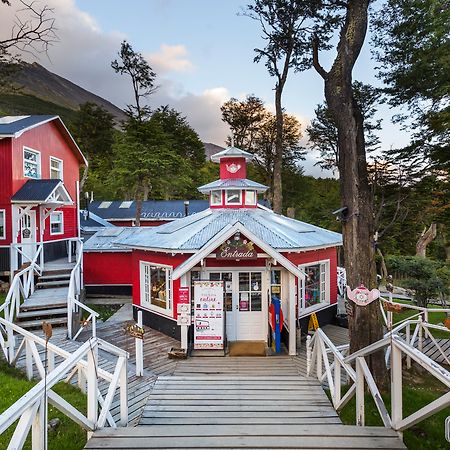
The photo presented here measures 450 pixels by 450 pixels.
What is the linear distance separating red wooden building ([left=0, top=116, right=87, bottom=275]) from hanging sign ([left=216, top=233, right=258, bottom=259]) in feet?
24.7

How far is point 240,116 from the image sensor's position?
→ 96.3 feet

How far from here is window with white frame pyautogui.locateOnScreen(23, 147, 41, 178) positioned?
13938 mm

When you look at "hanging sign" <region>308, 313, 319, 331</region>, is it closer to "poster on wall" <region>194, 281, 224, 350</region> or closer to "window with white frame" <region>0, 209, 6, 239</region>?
"poster on wall" <region>194, 281, 224, 350</region>

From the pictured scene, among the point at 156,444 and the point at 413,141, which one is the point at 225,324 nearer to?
the point at 156,444

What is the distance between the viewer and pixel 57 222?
16.4m

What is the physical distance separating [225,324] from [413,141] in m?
9.71

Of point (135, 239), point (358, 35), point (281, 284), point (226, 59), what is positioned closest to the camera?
point (358, 35)

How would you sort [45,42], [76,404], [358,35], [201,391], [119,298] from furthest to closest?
[119,298]
[45,42]
[358,35]
[201,391]
[76,404]

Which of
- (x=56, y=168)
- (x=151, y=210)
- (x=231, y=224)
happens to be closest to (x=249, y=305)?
(x=231, y=224)

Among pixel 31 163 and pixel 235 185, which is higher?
pixel 31 163

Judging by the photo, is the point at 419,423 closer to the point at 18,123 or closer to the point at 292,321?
the point at 292,321

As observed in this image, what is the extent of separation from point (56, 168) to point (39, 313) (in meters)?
9.31

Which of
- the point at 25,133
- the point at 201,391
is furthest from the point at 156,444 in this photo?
the point at 25,133

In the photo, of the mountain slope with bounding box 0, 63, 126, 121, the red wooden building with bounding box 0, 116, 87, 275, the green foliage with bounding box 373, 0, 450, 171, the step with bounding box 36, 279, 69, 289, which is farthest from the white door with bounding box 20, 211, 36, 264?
the mountain slope with bounding box 0, 63, 126, 121
